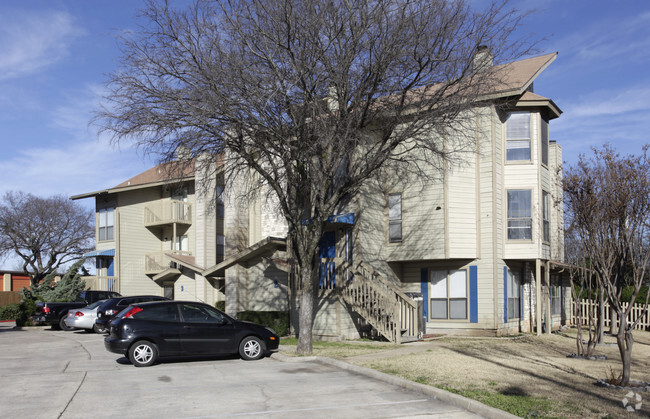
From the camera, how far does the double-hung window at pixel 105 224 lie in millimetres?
38156

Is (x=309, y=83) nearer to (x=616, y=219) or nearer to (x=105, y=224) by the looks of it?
(x=616, y=219)

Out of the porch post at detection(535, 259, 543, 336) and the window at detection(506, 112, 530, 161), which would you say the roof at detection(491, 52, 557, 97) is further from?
the porch post at detection(535, 259, 543, 336)

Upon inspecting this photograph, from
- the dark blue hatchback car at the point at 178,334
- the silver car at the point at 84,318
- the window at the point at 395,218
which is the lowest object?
the silver car at the point at 84,318

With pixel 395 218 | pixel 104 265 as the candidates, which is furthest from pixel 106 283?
pixel 395 218

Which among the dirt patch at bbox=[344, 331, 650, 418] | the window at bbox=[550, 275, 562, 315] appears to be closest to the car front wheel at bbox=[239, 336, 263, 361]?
the dirt patch at bbox=[344, 331, 650, 418]

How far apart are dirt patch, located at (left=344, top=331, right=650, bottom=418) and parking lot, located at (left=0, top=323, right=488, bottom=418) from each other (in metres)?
1.16

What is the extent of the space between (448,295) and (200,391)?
12654 mm

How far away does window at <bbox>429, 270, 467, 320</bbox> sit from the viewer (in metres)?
21.0

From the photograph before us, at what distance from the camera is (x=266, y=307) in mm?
23047

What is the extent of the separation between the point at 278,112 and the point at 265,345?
5.94 metres

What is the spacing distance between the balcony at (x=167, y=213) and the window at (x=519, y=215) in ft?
64.0

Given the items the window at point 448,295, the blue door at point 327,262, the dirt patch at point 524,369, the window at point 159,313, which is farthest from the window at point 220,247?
the window at point 159,313

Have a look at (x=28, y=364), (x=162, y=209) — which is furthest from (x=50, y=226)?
(x=28, y=364)

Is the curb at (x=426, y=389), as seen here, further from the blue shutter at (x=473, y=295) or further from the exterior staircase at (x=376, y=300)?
the blue shutter at (x=473, y=295)
